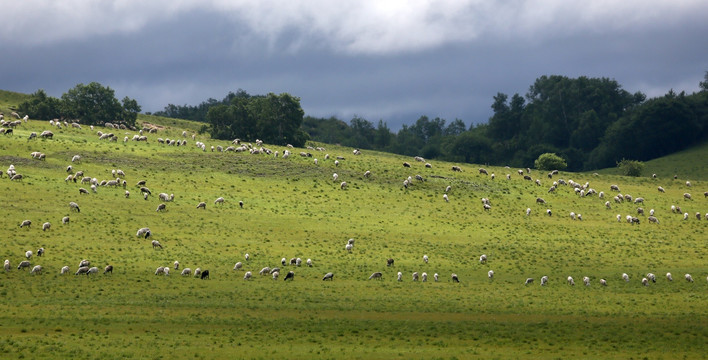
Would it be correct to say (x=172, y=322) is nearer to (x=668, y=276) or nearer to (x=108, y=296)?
(x=108, y=296)

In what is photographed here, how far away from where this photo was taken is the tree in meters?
126

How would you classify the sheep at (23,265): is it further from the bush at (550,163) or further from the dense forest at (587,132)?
the bush at (550,163)

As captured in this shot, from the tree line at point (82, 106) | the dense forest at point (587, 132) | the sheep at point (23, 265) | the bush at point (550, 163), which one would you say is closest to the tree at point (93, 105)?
the tree line at point (82, 106)

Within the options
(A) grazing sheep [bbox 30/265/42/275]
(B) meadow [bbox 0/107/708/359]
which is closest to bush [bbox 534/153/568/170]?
(B) meadow [bbox 0/107/708/359]

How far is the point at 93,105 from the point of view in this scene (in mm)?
127750

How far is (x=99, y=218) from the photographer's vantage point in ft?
226

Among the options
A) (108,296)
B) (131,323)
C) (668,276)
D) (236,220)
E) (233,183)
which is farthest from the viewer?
(233,183)

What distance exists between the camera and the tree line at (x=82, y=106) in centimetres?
12659

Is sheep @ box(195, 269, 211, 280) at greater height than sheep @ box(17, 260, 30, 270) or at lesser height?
lesser

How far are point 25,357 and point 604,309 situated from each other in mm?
33265

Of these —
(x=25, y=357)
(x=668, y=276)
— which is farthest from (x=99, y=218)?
(x=668, y=276)

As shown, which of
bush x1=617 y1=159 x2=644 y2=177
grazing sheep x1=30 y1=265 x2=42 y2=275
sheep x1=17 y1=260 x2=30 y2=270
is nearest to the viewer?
grazing sheep x1=30 y1=265 x2=42 y2=275

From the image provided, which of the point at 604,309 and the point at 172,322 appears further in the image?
the point at 604,309

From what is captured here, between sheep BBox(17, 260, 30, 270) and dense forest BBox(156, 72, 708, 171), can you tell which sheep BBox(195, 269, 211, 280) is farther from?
dense forest BBox(156, 72, 708, 171)
